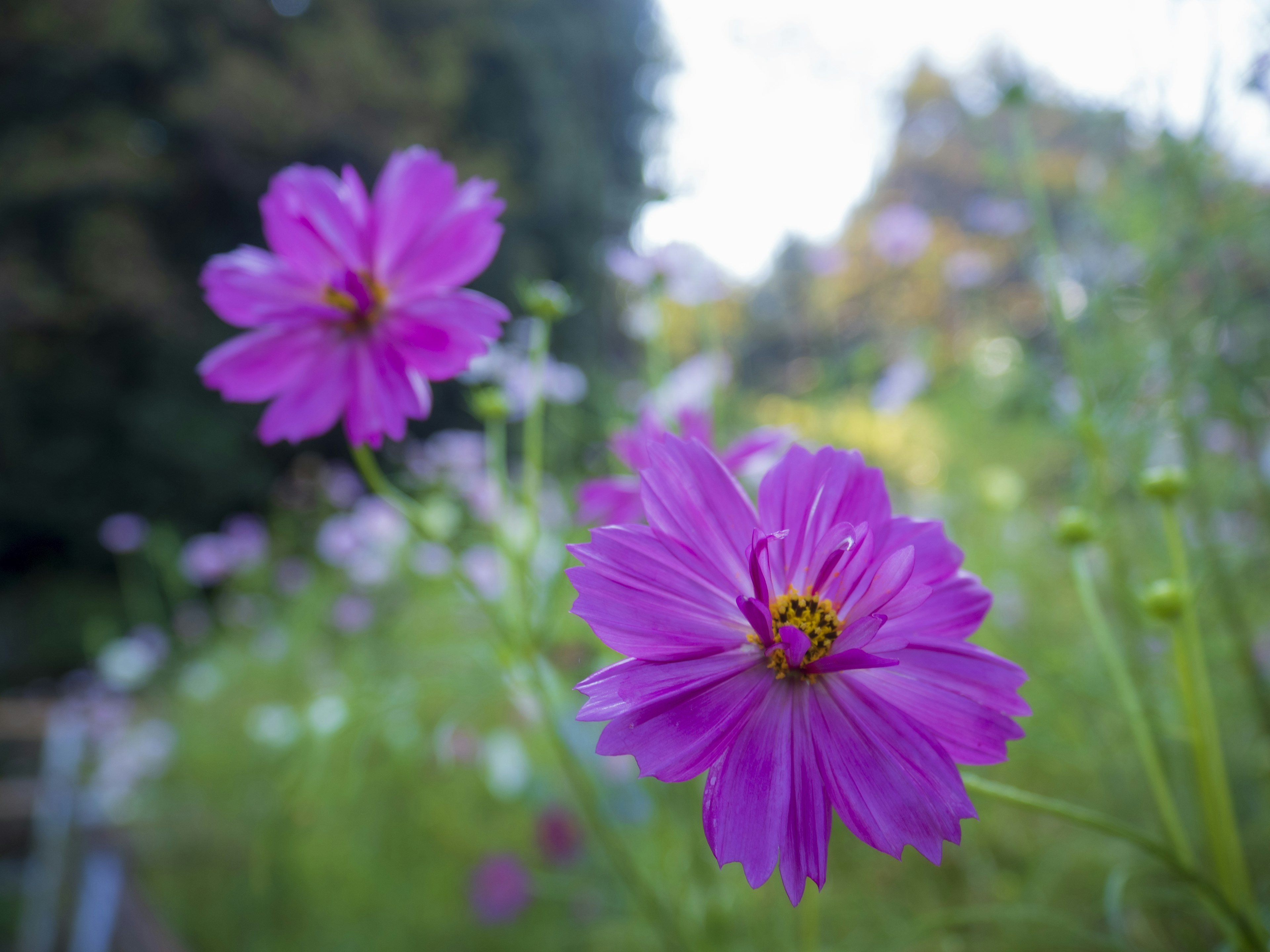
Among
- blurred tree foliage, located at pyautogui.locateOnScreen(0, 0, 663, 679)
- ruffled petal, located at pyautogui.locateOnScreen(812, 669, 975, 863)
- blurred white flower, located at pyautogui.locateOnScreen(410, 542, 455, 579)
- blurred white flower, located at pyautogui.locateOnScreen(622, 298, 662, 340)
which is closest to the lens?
ruffled petal, located at pyautogui.locateOnScreen(812, 669, 975, 863)

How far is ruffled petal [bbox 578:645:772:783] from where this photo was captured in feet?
0.65

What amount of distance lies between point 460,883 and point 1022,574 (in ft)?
3.37

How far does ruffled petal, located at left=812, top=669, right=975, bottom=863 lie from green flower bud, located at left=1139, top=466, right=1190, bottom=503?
0.19 meters

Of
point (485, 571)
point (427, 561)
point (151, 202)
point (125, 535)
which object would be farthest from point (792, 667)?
point (151, 202)

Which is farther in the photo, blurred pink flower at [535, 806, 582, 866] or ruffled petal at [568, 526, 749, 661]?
blurred pink flower at [535, 806, 582, 866]

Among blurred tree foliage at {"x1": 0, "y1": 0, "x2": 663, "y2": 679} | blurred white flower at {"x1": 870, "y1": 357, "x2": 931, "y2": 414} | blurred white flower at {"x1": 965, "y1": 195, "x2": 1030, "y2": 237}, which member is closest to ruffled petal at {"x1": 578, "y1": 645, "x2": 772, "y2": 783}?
blurred white flower at {"x1": 965, "y1": 195, "x2": 1030, "y2": 237}

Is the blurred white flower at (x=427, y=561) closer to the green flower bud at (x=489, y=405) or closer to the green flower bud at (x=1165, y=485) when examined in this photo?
the green flower bud at (x=489, y=405)

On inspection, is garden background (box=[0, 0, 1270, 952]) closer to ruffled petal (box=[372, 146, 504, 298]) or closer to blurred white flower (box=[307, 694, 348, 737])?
blurred white flower (box=[307, 694, 348, 737])

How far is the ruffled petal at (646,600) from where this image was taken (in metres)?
0.21

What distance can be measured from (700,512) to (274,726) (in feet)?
→ 3.23

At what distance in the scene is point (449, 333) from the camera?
0.29 meters

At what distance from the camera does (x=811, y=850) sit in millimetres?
201

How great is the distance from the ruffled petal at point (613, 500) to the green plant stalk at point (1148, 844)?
21 centimetres

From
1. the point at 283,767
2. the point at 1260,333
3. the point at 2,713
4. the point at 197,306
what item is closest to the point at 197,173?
the point at 197,306
